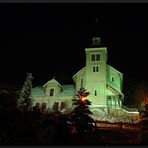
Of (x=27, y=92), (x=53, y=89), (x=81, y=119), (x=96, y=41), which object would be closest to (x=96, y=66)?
(x=96, y=41)

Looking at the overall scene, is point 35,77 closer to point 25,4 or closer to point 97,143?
point 25,4

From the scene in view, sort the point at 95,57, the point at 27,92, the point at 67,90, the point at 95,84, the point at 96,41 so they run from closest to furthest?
the point at 27,92, the point at 95,84, the point at 67,90, the point at 96,41, the point at 95,57

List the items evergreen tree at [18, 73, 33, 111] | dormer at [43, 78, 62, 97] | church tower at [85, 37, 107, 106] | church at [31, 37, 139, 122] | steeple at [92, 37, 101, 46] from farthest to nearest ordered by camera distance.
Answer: steeple at [92, 37, 101, 46] → dormer at [43, 78, 62, 97] → church tower at [85, 37, 107, 106] → church at [31, 37, 139, 122] → evergreen tree at [18, 73, 33, 111]

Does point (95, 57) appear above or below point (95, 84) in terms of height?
above

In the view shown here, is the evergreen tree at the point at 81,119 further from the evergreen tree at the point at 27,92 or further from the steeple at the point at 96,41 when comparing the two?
the steeple at the point at 96,41

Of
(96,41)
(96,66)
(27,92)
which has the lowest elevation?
(27,92)

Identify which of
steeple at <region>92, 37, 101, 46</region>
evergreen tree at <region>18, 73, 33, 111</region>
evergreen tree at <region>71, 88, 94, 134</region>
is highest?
steeple at <region>92, 37, 101, 46</region>

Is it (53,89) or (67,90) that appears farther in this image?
(53,89)

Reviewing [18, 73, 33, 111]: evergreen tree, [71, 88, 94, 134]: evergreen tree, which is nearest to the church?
[18, 73, 33, 111]: evergreen tree

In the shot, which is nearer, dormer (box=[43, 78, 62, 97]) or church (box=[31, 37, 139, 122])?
church (box=[31, 37, 139, 122])

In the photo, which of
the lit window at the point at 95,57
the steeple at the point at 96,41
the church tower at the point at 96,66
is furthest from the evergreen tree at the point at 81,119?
the steeple at the point at 96,41

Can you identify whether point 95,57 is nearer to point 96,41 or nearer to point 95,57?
point 95,57

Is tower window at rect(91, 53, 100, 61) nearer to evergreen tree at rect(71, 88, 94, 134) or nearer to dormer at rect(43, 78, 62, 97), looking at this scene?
dormer at rect(43, 78, 62, 97)

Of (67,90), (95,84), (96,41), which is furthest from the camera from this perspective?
(96,41)
